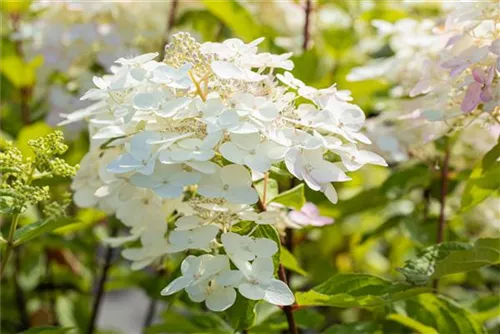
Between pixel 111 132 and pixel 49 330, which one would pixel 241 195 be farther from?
pixel 49 330

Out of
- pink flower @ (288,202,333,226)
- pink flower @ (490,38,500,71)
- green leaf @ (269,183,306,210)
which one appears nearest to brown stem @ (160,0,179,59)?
pink flower @ (288,202,333,226)

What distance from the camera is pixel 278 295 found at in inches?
36.1

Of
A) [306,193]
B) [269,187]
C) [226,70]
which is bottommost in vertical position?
[306,193]

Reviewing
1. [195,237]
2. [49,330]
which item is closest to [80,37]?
[49,330]

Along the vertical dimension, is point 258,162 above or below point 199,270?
above

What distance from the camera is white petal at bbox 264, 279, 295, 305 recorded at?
2.99 feet

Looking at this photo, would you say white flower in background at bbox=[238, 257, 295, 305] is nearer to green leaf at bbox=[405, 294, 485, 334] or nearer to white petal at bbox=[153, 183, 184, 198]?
white petal at bbox=[153, 183, 184, 198]

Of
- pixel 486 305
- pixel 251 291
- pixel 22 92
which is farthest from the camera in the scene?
pixel 22 92

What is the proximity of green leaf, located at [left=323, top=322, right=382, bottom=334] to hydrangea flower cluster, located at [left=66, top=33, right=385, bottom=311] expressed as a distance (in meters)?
0.33

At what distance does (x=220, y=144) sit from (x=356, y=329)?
51 cm

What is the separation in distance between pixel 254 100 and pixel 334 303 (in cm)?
29

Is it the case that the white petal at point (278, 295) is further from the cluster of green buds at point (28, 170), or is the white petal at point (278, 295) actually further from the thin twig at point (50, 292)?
the thin twig at point (50, 292)

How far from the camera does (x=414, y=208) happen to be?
183cm

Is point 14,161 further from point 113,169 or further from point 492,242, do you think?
point 492,242
